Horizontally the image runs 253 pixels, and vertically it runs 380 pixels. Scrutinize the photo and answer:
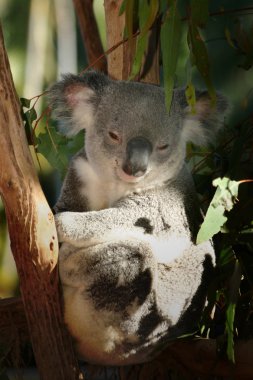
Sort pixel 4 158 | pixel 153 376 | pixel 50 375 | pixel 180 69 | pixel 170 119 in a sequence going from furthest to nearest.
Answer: pixel 180 69
pixel 153 376
pixel 170 119
pixel 50 375
pixel 4 158

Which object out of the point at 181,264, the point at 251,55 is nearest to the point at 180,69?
the point at 251,55

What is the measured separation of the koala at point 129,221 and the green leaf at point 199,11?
0.91ft

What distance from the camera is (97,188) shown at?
82.9 inches

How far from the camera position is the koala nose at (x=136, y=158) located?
1847 mm

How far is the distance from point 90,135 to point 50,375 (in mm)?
726

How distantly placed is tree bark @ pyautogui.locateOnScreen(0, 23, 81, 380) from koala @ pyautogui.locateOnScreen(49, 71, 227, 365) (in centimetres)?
8

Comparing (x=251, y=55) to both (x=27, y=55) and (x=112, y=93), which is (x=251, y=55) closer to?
(x=112, y=93)

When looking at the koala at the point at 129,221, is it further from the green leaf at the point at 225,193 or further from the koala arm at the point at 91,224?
the green leaf at the point at 225,193

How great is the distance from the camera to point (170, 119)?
2.00m

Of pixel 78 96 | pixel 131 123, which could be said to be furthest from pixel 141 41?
pixel 78 96

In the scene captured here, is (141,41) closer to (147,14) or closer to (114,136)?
(147,14)

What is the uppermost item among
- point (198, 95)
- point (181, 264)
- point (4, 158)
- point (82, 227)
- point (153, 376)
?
point (198, 95)

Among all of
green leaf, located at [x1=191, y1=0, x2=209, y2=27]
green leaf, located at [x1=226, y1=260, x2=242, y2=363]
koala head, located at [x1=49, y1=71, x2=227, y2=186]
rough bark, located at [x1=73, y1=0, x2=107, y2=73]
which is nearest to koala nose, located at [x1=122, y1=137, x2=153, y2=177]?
koala head, located at [x1=49, y1=71, x2=227, y2=186]

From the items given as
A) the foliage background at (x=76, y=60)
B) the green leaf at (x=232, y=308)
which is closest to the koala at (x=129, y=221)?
the green leaf at (x=232, y=308)
